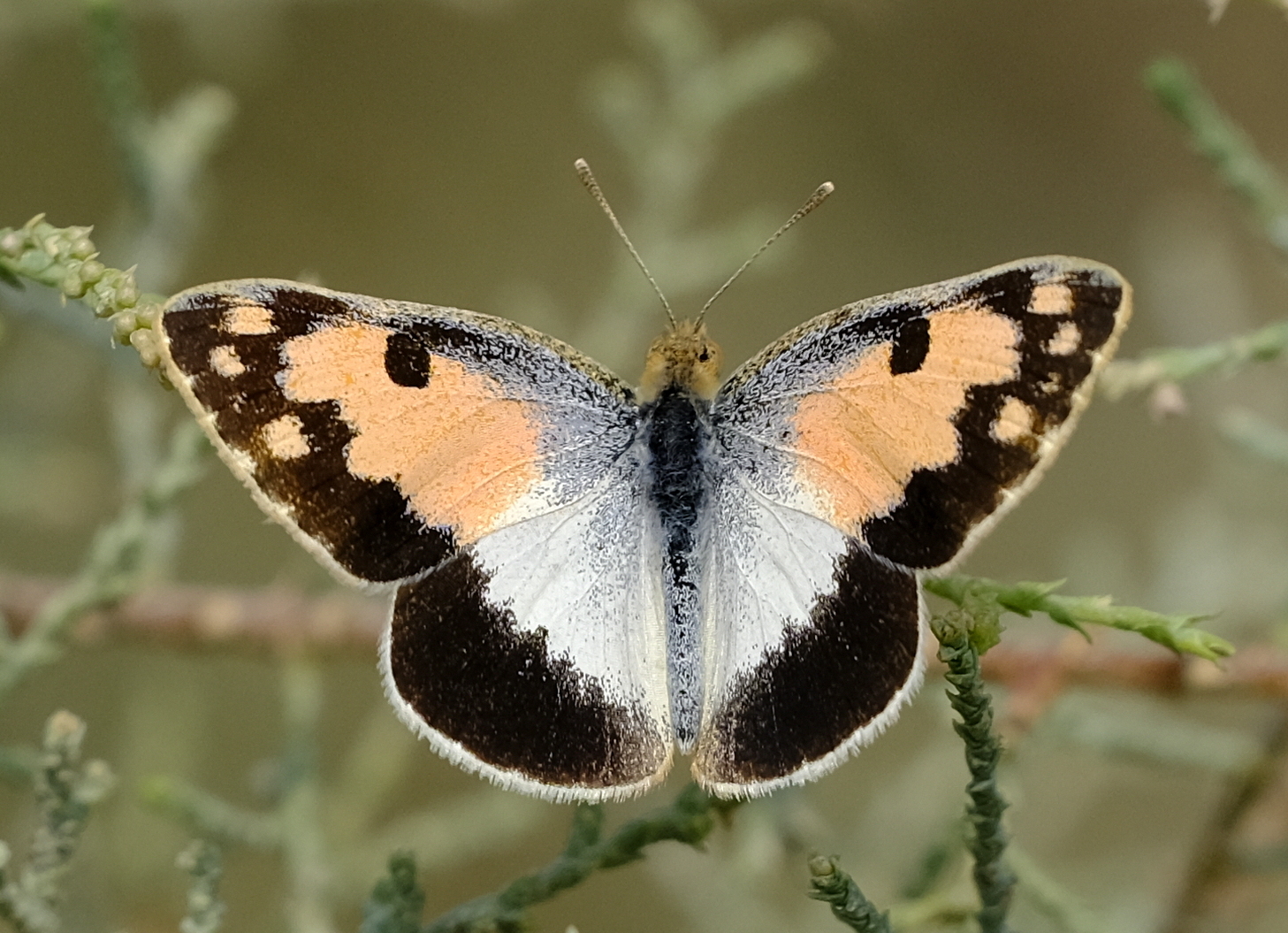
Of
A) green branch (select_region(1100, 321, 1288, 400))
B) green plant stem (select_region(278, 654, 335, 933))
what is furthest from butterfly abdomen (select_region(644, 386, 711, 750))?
green plant stem (select_region(278, 654, 335, 933))

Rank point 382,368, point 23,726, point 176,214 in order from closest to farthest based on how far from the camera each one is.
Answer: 1. point 382,368
2. point 176,214
3. point 23,726

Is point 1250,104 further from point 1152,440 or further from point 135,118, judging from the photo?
point 135,118

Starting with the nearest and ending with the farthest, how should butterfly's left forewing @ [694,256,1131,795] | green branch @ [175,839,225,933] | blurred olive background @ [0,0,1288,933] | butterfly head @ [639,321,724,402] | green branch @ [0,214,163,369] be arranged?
green branch @ [0,214,163,369]
green branch @ [175,839,225,933]
butterfly's left forewing @ [694,256,1131,795]
butterfly head @ [639,321,724,402]
blurred olive background @ [0,0,1288,933]

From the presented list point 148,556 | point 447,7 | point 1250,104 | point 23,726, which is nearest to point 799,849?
point 148,556

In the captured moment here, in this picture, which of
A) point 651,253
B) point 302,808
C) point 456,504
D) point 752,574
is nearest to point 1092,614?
point 752,574

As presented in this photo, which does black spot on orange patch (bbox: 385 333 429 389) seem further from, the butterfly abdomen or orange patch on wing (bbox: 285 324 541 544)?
the butterfly abdomen

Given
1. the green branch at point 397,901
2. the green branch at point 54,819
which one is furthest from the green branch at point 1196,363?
the green branch at point 54,819

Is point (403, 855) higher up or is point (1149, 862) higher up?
point (403, 855)
